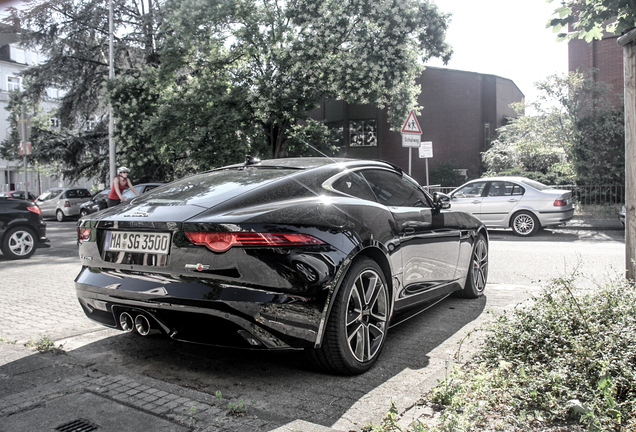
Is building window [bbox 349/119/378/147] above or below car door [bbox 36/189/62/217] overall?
above

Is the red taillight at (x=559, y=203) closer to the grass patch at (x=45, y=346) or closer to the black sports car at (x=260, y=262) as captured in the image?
the black sports car at (x=260, y=262)

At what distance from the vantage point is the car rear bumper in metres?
3.13

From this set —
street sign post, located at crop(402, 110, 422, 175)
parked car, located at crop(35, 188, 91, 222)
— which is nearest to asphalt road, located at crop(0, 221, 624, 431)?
street sign post, located at crop(402, 110, 422, 175)

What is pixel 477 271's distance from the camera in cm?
595

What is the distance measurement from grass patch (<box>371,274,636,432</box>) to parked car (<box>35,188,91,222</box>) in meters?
25.2

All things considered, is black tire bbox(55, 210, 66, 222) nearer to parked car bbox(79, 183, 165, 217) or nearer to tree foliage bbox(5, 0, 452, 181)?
parked car bbox(79, 183, 165, 217)

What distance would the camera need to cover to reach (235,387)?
3363 millimetres

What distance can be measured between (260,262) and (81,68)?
28.5m

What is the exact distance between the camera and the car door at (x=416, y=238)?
425 centimetres

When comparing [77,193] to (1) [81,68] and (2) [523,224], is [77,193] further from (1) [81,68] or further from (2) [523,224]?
(2) [523,224]

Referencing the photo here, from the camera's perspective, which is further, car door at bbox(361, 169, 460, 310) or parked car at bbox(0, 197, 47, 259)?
parked car at bbox(0, 197, 47, 259)

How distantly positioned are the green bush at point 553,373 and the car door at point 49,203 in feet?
85.6

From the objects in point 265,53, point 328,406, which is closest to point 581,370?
point 328,406

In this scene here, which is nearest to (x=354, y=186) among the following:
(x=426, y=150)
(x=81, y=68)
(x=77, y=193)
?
(x=426, y=150)
